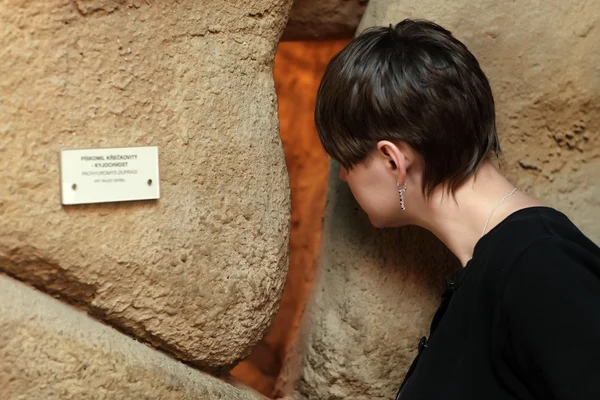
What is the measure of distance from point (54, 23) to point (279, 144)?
16.6 inches

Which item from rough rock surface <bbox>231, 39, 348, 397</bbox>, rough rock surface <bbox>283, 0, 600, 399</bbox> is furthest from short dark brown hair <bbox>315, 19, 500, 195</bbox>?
rough rock surface <bbox>231, 39, 348, 397</bbox>

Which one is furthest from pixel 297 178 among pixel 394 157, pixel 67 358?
pixel 67 358

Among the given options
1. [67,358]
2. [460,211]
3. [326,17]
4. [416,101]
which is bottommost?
[67,358]

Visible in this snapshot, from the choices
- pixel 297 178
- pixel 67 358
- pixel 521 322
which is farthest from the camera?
pixel 297 178

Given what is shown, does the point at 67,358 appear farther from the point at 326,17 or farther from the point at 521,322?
the point at 326,17

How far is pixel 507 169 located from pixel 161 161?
2.15 feet

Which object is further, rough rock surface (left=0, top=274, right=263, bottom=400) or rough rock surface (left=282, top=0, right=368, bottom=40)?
rough rock surface (left=282, top=0, right=368, bottom=40)

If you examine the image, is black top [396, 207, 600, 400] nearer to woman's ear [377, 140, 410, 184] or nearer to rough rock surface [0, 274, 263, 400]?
woman's ear [377, 140, 410, 184]

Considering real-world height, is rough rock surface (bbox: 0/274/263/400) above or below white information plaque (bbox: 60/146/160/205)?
below

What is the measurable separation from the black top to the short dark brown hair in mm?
130

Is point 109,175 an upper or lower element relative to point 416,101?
lower

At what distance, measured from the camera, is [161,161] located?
1.13m

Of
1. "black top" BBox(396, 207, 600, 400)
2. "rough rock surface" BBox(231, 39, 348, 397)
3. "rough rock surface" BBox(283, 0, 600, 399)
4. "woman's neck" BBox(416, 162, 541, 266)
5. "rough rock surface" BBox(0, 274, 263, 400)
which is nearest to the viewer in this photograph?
"black top" BBox(396, 207, 600, 400)

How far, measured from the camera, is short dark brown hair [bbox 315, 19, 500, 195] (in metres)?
1.08
